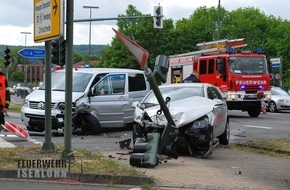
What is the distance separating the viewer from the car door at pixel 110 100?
623 inches

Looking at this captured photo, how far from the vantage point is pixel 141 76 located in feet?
58.8

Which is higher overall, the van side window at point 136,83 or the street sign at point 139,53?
the street sign at point 139,53

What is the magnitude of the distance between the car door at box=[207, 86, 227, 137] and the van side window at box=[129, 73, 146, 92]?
144 inches

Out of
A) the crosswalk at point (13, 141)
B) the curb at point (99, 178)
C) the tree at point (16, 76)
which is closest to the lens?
the curb at point (99, 178)

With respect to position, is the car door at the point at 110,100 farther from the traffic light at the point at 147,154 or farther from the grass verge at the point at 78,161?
the traffic light at the point at 147,154

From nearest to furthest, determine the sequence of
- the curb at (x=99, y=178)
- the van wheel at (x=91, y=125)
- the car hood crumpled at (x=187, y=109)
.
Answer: the curb at (x=99, y=178), the car hood crumpled at (x=187, y=109), the van wheel at (x=91, y=125)

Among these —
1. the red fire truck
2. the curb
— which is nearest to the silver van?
the curb

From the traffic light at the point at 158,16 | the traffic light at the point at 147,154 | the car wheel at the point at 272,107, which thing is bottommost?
the car wheel at the point at 272,107

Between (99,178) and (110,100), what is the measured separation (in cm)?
797

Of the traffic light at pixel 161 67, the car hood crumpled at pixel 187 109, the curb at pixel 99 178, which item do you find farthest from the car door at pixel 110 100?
the curb at pixel 99 178

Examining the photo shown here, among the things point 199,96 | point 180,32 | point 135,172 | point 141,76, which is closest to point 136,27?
point 180,32

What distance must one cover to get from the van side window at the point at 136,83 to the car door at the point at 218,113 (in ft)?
12.0

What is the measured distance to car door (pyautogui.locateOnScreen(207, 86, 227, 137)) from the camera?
40.0ft

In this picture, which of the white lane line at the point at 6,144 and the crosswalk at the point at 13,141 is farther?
the crosswalk at the point at 13,141
